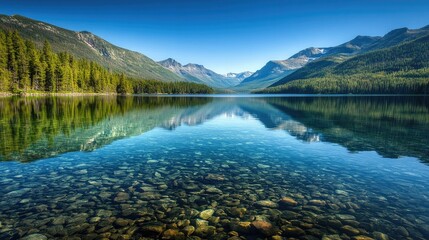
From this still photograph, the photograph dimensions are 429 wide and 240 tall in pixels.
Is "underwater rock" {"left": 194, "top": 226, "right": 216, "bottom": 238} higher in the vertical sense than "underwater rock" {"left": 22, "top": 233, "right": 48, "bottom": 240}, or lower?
lower

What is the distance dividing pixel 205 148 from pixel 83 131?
55.8 ft

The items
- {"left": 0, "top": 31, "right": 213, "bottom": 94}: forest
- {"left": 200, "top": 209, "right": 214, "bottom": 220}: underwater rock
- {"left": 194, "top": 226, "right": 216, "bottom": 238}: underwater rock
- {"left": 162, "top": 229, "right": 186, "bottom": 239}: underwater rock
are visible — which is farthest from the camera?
{"left": 0, "top": 31, "right": 213, "bottom": 94}: forest

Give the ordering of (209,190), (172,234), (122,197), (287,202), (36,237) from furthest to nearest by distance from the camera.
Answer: (209,190)
(122,197)
(287,202)
(172,234)
(36,237)

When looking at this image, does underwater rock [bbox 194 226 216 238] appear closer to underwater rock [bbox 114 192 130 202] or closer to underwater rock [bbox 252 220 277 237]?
underwater rock [bbox 252 220 277 237]

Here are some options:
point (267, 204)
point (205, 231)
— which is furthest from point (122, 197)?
point (267, 204)

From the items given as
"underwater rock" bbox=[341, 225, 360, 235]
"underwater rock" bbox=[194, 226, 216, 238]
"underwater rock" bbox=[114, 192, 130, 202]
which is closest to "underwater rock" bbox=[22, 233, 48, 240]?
"underwater rock" bbox=[114, 192, 130, 202]

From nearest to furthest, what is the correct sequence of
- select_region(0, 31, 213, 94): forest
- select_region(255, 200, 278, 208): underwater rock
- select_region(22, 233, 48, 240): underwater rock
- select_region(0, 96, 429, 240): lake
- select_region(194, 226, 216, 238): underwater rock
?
select_region(22, 233, 48, 240): underwater rock, select_region(194, 226, 216, 238): underwater rock, select_region(0, 96, 429, 240): lake, select_region(255, 200, 278, 208): underwater rock, select_region(0, 31, 213, 94): forest

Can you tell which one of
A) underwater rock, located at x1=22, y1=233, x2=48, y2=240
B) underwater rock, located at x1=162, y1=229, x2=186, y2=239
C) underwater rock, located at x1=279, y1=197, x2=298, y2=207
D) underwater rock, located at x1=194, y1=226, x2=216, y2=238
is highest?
underwater rock, located at x1=279, y1=197, x2=298, y2=207

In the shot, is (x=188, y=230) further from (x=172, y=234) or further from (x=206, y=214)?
(x=206, y=214)

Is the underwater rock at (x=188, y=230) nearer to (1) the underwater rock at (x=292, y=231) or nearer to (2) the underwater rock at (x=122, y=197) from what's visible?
(1) the underwater rock at (x=292, y=231)

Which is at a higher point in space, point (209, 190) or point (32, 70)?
point (32, 70)

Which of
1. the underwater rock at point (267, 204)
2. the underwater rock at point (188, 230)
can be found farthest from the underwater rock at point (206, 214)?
the underwater rock at point (267, 204)

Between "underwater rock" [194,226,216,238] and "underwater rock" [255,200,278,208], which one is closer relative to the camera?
"underwater rock" [194,226,216,238]

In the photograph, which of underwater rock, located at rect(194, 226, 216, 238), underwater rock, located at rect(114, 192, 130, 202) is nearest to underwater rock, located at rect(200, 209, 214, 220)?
underwater rock, located at rect(194, 226, 216, 238)
